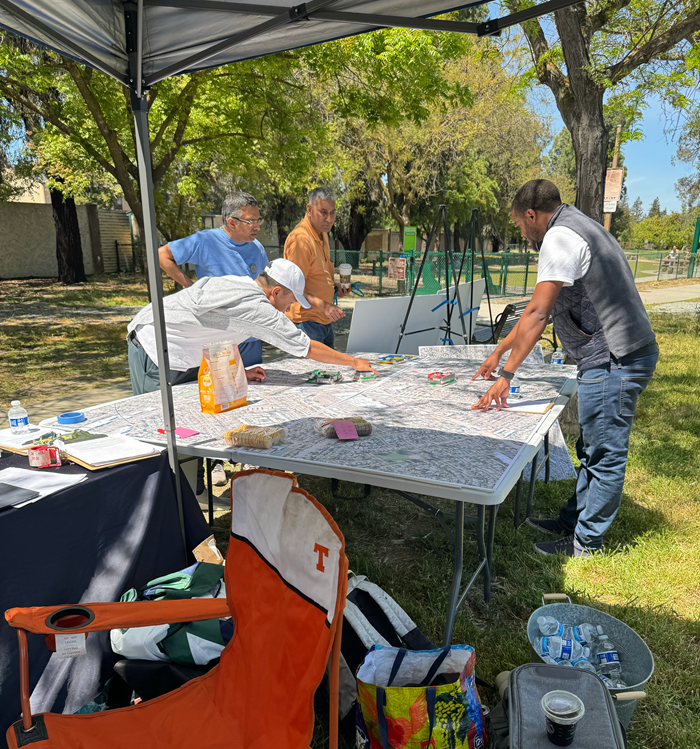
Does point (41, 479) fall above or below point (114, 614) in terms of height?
above

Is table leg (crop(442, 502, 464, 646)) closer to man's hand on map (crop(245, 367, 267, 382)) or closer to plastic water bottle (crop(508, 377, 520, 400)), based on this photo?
plastic water bottle (crop(508, 377, 520, 400))

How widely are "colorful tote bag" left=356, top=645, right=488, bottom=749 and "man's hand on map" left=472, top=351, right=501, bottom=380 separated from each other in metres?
1.81

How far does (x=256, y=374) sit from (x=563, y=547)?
6.76 feet

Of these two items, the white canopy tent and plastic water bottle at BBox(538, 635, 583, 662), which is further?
plastic water bottle at BBox(538, 635, 583, 662)

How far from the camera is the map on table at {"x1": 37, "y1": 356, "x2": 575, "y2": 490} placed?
2.14 meters

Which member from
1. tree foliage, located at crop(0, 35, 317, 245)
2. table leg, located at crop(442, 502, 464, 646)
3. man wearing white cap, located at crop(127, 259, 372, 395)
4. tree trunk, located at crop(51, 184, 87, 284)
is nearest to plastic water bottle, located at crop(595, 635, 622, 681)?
table leg, located at crop(442, 502, 464, 646)

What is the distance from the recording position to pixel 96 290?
1669cm

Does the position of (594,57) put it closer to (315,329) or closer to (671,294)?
(315,329)

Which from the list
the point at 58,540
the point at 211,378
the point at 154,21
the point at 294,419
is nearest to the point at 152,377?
the point at 211,378

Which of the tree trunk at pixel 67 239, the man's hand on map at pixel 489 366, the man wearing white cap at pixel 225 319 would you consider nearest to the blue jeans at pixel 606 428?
the man's hand on map at pixel 489 366

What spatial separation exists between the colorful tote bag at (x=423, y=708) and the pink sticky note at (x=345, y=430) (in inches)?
34.8

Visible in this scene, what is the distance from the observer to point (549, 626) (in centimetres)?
223

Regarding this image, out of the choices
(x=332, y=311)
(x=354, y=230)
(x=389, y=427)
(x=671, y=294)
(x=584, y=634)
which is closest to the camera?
(x=584, y=634)

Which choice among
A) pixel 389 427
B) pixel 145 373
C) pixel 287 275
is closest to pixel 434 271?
pixel 287 275
